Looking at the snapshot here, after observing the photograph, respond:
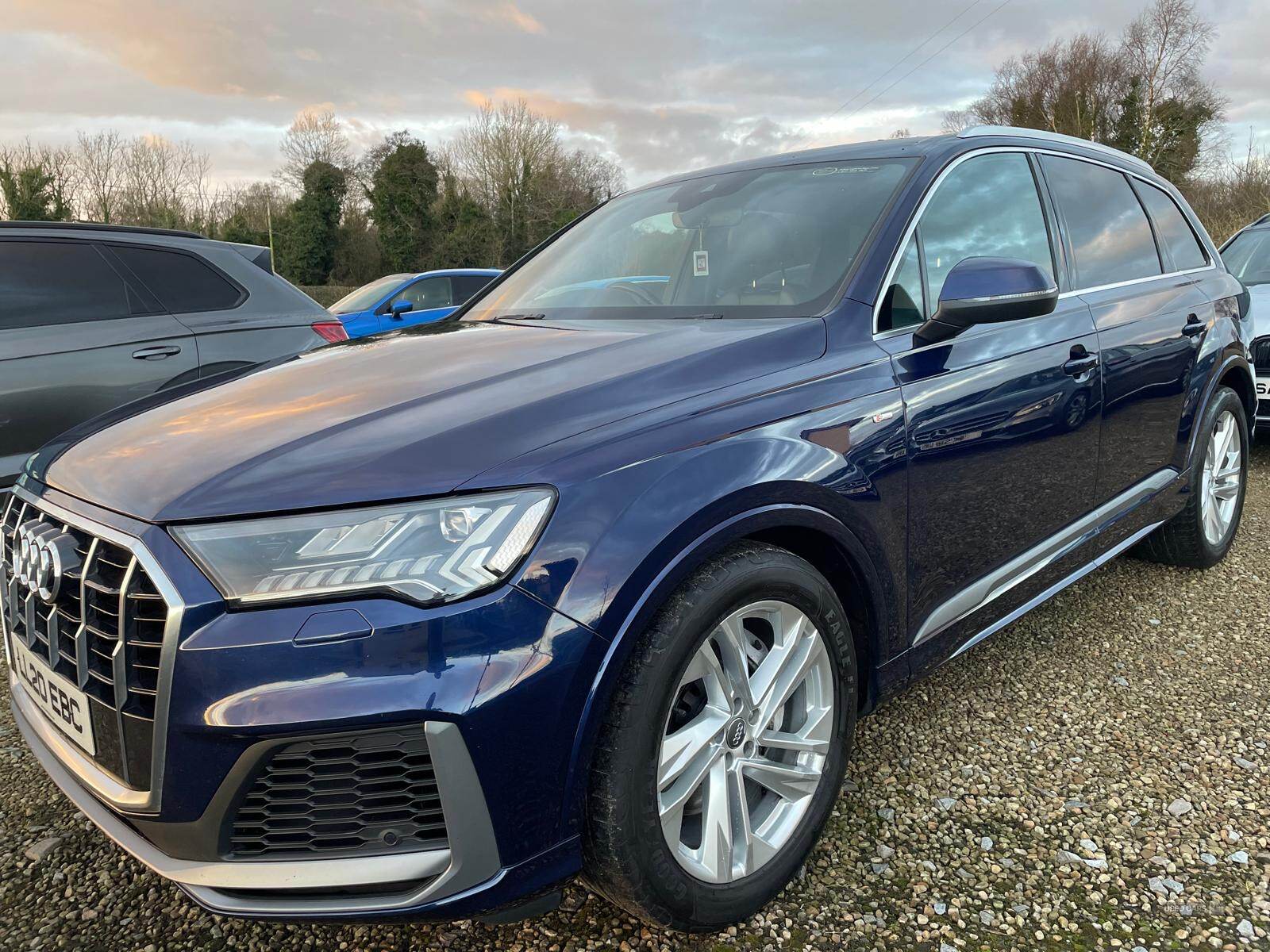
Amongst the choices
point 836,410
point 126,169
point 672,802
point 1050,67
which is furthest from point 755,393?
point 1050,67

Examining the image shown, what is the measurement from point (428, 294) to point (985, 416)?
9.97 m

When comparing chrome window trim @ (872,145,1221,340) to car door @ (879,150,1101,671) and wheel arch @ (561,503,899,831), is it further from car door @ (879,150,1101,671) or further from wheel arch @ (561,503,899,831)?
wheel arch @ (561,503,899,831)

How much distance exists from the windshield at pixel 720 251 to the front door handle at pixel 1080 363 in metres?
0.81

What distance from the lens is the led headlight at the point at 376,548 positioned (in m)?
1.38

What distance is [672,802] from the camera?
1.65m

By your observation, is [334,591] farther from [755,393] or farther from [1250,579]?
[1250,579]

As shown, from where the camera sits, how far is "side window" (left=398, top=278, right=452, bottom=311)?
11.1 meters

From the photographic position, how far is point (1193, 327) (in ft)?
11.4

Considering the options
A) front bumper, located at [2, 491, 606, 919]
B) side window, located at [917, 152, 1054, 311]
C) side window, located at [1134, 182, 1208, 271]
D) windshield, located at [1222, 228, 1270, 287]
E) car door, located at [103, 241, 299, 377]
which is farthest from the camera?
windshield, located at [1222, 228, 1270, 287]

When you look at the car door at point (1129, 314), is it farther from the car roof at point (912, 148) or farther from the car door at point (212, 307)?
the car door at point (212, 307)

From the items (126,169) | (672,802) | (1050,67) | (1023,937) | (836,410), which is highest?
(1050,67)

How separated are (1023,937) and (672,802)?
860 millimetres

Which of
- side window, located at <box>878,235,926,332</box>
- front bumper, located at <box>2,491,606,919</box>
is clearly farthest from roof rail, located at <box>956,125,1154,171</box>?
front bumper, located at <box>2,491,606,919</box>

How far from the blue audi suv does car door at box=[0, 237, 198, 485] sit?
1.99 metres
